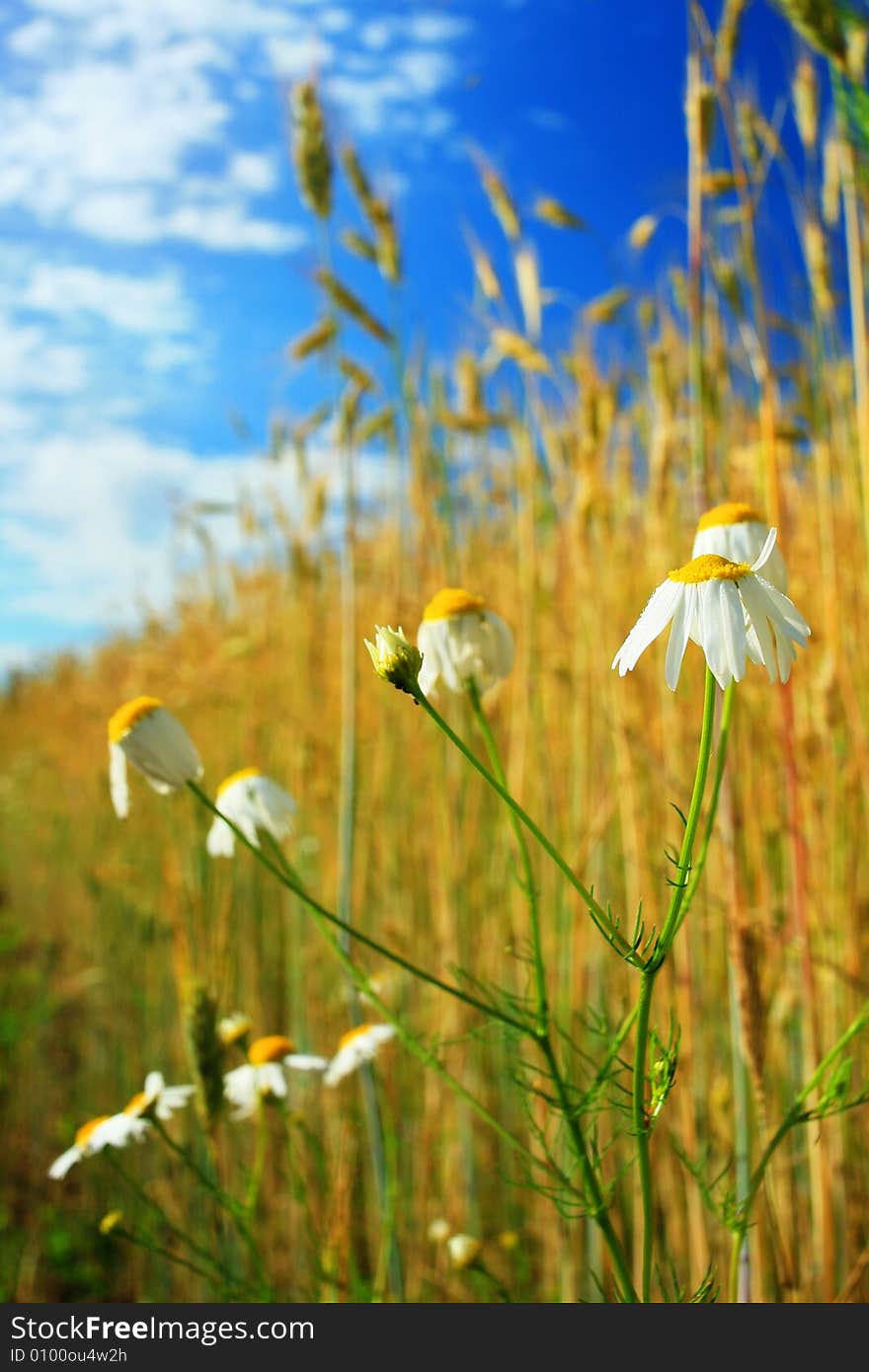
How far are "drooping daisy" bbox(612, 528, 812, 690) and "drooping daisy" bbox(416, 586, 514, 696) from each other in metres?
0.14

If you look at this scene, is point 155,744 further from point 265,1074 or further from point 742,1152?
point 742,1152

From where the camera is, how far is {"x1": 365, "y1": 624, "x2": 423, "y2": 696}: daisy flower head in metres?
0.39

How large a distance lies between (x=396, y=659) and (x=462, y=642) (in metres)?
0.15

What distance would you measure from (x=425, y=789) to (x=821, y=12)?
3.28 feet

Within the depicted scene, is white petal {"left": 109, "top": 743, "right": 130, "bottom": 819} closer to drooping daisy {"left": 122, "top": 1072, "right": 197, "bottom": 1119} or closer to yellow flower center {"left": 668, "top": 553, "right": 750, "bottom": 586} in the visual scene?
drooping daisy {"left": 122, "top": 1072, "right": 197, "bottom": 1119}

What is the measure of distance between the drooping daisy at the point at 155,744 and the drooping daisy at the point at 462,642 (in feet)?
0.44

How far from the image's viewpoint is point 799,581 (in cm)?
127

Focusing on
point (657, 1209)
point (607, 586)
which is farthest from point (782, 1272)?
point (607, 586)

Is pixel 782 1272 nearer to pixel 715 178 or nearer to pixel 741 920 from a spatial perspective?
pixel 741 920

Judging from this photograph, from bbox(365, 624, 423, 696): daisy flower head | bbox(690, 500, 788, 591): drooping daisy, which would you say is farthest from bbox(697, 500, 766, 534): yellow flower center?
bbox(365, 624, 423, 696): daisy flower head

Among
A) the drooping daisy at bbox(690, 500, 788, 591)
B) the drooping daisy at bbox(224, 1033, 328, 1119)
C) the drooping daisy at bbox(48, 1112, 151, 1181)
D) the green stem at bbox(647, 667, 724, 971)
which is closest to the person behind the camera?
the green stem at bbox(647, 667, 724, 971)

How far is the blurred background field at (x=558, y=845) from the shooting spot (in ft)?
2.89

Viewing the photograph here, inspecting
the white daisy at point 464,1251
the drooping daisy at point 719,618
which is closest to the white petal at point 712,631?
the drooping daisy at point 719,618

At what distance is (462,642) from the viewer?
53cm
